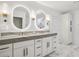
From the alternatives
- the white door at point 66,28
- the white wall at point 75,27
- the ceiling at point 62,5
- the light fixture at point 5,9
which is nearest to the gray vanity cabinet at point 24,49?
the light fixture at point 5,9

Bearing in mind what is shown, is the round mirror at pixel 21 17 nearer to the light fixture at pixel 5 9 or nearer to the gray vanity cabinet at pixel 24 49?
the light fixture at pixel 5 9

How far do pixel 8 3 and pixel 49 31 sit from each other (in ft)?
3.20

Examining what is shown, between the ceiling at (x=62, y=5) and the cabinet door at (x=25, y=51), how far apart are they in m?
0.89

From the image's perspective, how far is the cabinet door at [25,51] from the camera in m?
1.61

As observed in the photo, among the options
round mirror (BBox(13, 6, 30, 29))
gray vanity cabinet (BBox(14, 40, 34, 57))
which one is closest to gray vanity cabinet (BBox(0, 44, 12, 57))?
gray vanity cabinet (BBox(14, 40, 34, 57))

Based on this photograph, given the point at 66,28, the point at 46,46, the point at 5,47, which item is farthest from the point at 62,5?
the point at 5,47

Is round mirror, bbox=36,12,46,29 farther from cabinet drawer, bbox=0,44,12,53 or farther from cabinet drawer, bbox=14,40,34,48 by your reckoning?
cabinet drawer, bbox=0,44,12,53

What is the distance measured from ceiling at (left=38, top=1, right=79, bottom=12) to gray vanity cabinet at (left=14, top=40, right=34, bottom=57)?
798mm

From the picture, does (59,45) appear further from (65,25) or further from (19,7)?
(19,7)

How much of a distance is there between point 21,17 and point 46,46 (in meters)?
0.88

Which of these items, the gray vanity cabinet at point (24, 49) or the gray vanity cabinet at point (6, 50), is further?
the gray vanity cabinet at point (24, 49)

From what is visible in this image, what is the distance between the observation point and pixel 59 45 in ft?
6.81

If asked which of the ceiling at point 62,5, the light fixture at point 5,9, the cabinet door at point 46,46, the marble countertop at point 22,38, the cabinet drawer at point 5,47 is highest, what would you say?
the ceiling at point 62,5

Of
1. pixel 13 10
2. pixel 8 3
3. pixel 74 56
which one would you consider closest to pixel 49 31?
pixel 74 56
